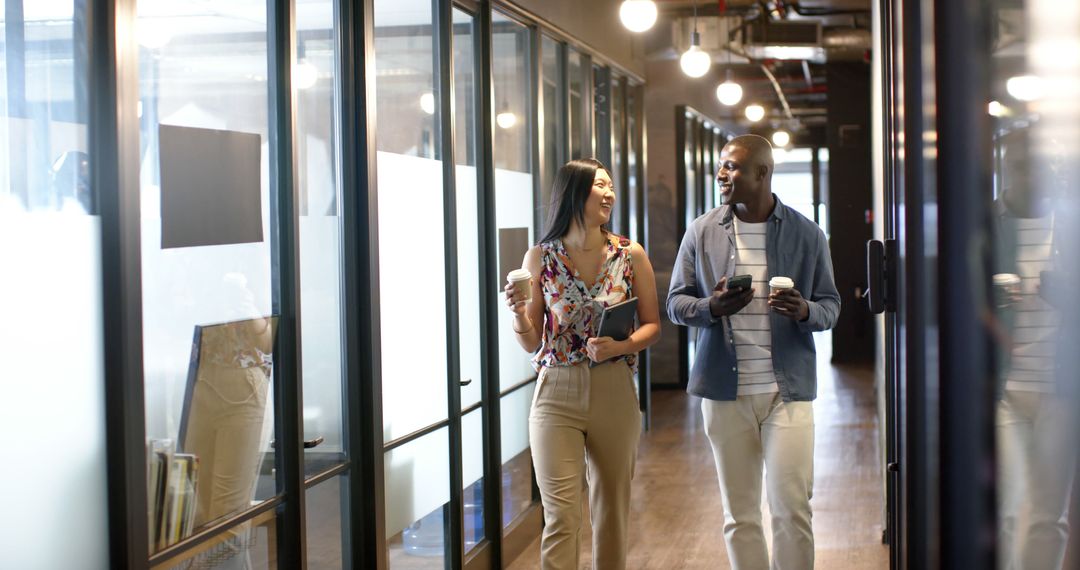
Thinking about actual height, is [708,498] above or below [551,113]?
below

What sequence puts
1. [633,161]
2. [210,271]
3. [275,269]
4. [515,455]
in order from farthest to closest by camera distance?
[633,161]
[515,455]
[275,269]
[210,271]

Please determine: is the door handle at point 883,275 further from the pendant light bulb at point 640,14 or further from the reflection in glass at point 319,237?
the pendant light bulb at point 640,14

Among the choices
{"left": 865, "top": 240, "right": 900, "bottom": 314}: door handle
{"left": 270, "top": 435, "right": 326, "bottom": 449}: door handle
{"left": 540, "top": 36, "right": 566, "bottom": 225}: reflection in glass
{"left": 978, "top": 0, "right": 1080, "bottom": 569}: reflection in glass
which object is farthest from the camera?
{"left": 540, "top": 36, "right": 566, "bottom": 225}: reflection in glass

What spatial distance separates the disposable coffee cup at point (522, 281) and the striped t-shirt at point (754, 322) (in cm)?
66

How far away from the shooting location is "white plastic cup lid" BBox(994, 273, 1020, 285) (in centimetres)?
111

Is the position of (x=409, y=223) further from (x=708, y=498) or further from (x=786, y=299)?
(x=708, y=498)

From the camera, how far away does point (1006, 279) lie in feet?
3.79

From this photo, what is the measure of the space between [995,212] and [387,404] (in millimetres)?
2815

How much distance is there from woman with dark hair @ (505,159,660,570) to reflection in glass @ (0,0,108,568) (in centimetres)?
145

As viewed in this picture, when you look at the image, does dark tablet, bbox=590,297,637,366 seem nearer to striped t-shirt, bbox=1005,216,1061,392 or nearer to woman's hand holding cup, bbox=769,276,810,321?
woman's hand holding cup, bbox=769,276,810,321

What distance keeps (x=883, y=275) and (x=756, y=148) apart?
4.28 feet

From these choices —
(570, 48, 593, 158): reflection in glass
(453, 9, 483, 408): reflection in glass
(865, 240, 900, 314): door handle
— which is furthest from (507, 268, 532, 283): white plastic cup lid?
(570, 48, 593, 158): reflection in glass

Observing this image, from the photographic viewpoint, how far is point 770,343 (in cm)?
338

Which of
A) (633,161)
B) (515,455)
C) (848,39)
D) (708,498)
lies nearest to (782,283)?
(515,455)
